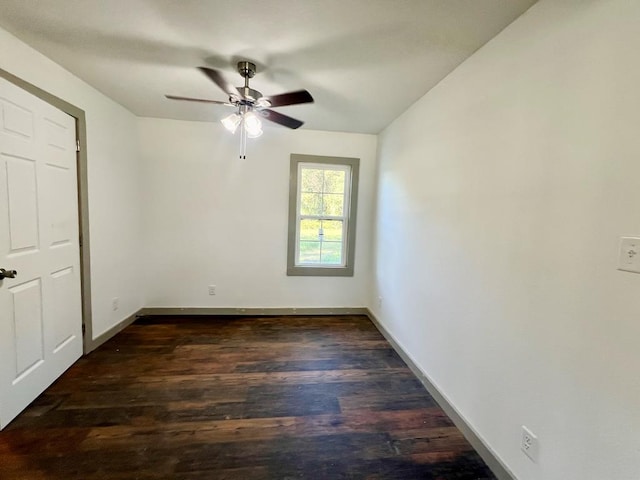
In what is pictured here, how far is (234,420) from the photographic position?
75.1 inches

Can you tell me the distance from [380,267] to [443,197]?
58.2 inches

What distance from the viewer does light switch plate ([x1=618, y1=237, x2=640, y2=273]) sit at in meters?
0.99

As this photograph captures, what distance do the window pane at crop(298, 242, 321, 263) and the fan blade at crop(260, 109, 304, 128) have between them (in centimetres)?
179

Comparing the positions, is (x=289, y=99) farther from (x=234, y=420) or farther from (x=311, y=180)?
(x=234, y=420)

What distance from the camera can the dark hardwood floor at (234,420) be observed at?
1.57m

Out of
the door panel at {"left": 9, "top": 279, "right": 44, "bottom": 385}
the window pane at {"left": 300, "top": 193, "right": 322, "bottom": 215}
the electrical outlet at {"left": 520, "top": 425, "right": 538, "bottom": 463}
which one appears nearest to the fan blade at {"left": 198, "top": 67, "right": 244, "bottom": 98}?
the door panel at {"left": 9, "top": 279, "right": 44, "bottom": 385}

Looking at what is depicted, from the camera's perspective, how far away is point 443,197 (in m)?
2.20

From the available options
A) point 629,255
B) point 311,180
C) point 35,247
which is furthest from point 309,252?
point 629,255

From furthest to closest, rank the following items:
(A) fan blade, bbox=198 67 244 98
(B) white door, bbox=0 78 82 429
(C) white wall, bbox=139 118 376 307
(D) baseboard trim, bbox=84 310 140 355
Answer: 1. (C) white wall, bbox=139 118 376 307
2. (D) baseboard trim, bbox=84 310 140 355
3. (B) white door, bbox=0 78 82 429
4. (A) fan blade, bbox=198 67 244 98

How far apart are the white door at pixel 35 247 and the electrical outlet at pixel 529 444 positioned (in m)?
→ 2.88

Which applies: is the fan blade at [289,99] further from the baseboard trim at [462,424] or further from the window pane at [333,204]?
the baseboard trim at [462,424]

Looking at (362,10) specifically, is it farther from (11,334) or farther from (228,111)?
(11,334)

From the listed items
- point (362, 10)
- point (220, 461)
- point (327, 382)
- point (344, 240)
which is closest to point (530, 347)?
point (327, 382)

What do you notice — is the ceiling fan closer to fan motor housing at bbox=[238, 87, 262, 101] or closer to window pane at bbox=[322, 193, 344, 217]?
fan motor housing at bbox=[238, 87, 262, 101]
